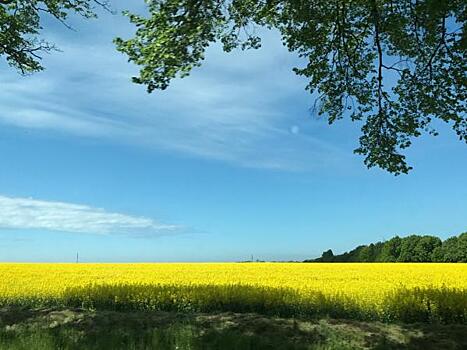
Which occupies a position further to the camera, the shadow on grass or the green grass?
the green grass

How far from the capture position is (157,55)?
37.0ft

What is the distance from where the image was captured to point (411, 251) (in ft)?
283

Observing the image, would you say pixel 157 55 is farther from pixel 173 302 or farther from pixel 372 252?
pixel 372 252

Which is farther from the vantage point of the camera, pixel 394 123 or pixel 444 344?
pixel 394 123

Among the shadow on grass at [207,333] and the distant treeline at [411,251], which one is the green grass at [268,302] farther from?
the distant treeline at [411,251]

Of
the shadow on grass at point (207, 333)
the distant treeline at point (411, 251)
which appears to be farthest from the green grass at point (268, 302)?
the distant treeline at point (411, 251)

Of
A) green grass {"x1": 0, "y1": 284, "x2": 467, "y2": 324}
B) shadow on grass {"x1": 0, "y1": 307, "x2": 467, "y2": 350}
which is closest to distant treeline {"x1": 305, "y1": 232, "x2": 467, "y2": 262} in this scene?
green grass {"x1": 0, "y1": 284, "x2": 467, "y2": 324}

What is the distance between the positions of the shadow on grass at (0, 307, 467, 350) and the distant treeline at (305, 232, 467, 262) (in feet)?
235

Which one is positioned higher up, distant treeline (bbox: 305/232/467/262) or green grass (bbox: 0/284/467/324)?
distant treeline (bbox: 305/232/467/262)

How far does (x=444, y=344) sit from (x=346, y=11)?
8.96 meters

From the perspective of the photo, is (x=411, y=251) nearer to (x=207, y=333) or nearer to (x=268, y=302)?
(x=268, y=302)

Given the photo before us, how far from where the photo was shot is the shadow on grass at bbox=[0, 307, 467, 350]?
9711mm

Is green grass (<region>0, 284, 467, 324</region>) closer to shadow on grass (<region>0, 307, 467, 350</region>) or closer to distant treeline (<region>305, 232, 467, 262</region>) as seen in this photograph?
shadow on grass (<region>0, 307, 467, 350</region>)

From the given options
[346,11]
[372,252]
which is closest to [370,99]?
[346,11]
